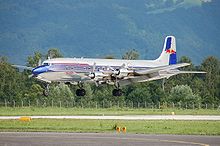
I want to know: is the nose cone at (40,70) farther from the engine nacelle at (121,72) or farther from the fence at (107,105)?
the fence at (107,105)

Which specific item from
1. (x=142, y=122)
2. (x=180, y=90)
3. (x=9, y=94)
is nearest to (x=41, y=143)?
(x=142, y=122)

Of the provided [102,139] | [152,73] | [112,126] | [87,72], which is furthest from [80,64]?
[102,139]

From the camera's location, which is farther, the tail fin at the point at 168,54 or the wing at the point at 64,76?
the tail fin at the point at 168,54

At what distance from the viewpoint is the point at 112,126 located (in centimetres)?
5528

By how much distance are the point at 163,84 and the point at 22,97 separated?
95.1 feet

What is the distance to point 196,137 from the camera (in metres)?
45.1

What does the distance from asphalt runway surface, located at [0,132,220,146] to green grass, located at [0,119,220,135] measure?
15.8 feet

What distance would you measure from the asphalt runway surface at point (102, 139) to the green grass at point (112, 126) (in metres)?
4.81

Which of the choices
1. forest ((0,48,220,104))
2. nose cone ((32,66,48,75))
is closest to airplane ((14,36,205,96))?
nose cone ((32,66,48,75))

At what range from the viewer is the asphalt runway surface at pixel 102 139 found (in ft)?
128

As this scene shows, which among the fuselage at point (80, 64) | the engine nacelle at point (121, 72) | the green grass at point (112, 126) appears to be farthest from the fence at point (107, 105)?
the green grass at point (112, 126)

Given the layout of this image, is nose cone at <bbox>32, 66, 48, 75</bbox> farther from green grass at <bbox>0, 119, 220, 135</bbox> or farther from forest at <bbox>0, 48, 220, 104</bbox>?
forest at <bbox>0, 48, 220, 104</bbox>

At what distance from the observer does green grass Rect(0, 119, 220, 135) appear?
5144 centimetres

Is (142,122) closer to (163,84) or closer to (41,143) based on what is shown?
(41,143)
